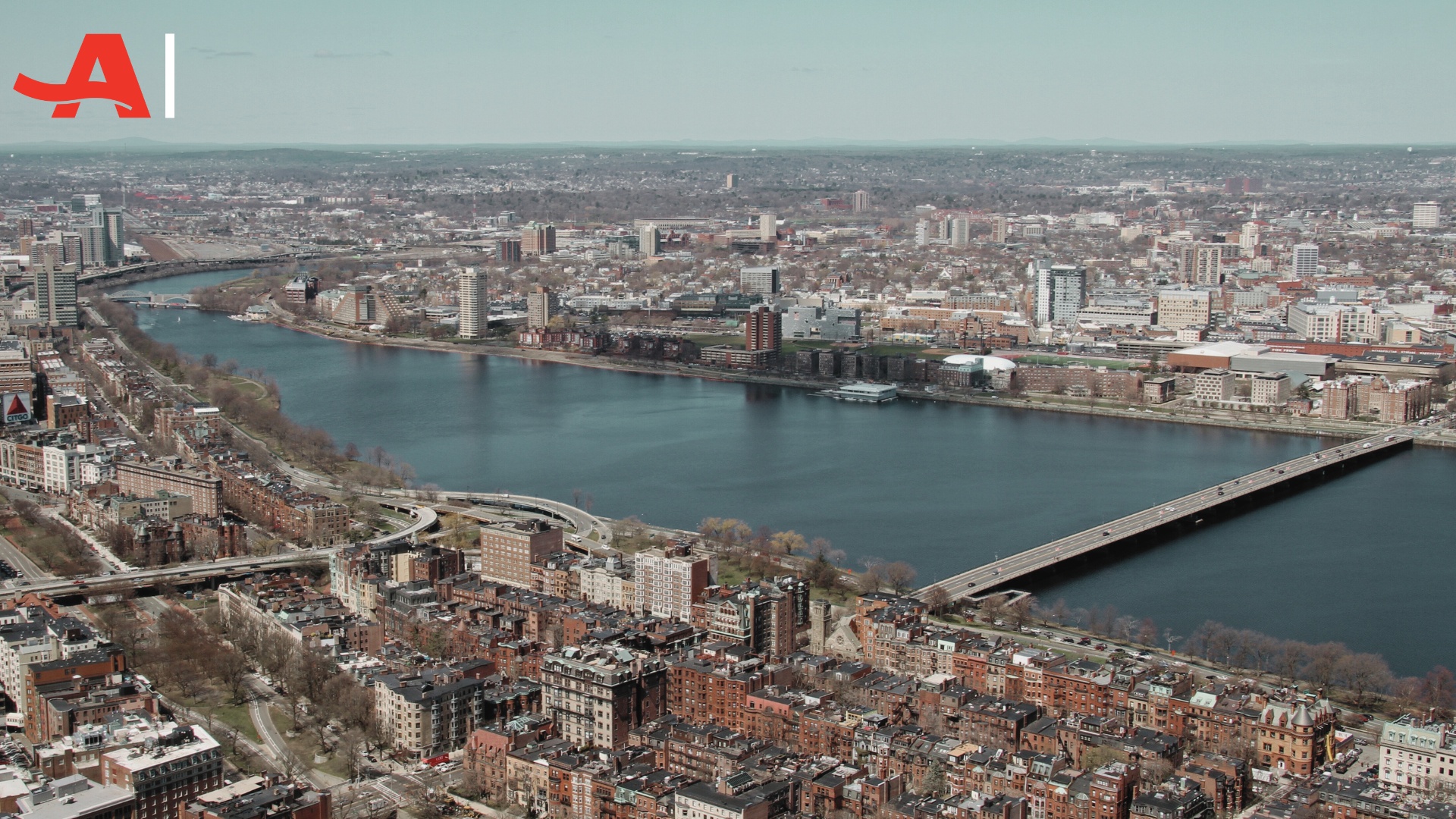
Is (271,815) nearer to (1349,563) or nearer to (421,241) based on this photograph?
(1349,563)

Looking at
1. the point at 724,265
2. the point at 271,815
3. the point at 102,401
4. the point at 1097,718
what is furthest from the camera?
the point at 724,265

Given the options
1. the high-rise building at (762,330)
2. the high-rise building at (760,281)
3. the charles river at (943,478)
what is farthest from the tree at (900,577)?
the high-rise building at (760,281)

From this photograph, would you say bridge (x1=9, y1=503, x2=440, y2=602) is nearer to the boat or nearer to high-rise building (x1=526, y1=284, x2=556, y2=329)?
the boat

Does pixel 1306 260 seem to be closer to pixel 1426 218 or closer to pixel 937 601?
pixel 1426 218

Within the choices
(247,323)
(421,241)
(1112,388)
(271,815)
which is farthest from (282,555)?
(421,241)

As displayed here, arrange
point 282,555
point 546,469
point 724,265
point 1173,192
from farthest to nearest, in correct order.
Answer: point 1173,192 < point 724,265 < point 546,469 < point 282,555

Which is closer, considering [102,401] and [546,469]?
[546,469]

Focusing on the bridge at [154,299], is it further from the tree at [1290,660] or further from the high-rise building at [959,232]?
the tree at [1290,660]
